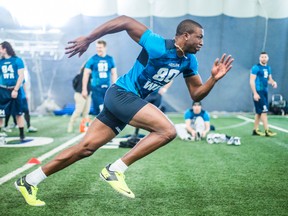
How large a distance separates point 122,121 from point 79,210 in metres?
0.96

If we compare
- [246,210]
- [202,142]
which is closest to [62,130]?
[202,142]

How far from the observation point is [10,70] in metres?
7.82

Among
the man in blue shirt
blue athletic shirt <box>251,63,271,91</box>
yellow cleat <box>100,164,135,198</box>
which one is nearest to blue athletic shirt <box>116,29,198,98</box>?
yellow cleat <box>100,164,135,198</box>

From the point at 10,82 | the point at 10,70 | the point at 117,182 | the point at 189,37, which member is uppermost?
the point at 189,37

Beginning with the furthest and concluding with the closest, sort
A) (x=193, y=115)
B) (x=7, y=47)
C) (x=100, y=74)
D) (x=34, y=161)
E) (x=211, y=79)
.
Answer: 1. (x=193, y=115)
2. (x=100, y=74)
3. (x=7, y=47)
4. (x=34, y=161)
5. (x=211, y=79)

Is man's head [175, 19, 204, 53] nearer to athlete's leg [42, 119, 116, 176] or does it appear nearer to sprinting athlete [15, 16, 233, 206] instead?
sprinting athlete [15, 16, 233, 206]

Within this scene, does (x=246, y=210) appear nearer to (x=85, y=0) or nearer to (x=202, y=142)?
(x=202, y=142)

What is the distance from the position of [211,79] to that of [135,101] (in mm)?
859

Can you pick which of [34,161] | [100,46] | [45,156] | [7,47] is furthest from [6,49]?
[34,161]

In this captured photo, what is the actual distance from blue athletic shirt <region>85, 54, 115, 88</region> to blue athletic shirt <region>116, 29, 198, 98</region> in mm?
4700

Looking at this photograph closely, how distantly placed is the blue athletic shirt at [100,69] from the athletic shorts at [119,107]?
4724 mm

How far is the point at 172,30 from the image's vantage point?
1648 centimetres

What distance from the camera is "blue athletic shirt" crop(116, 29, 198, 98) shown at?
3551 millimetres

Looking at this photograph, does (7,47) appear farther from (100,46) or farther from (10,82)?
(100,46)
